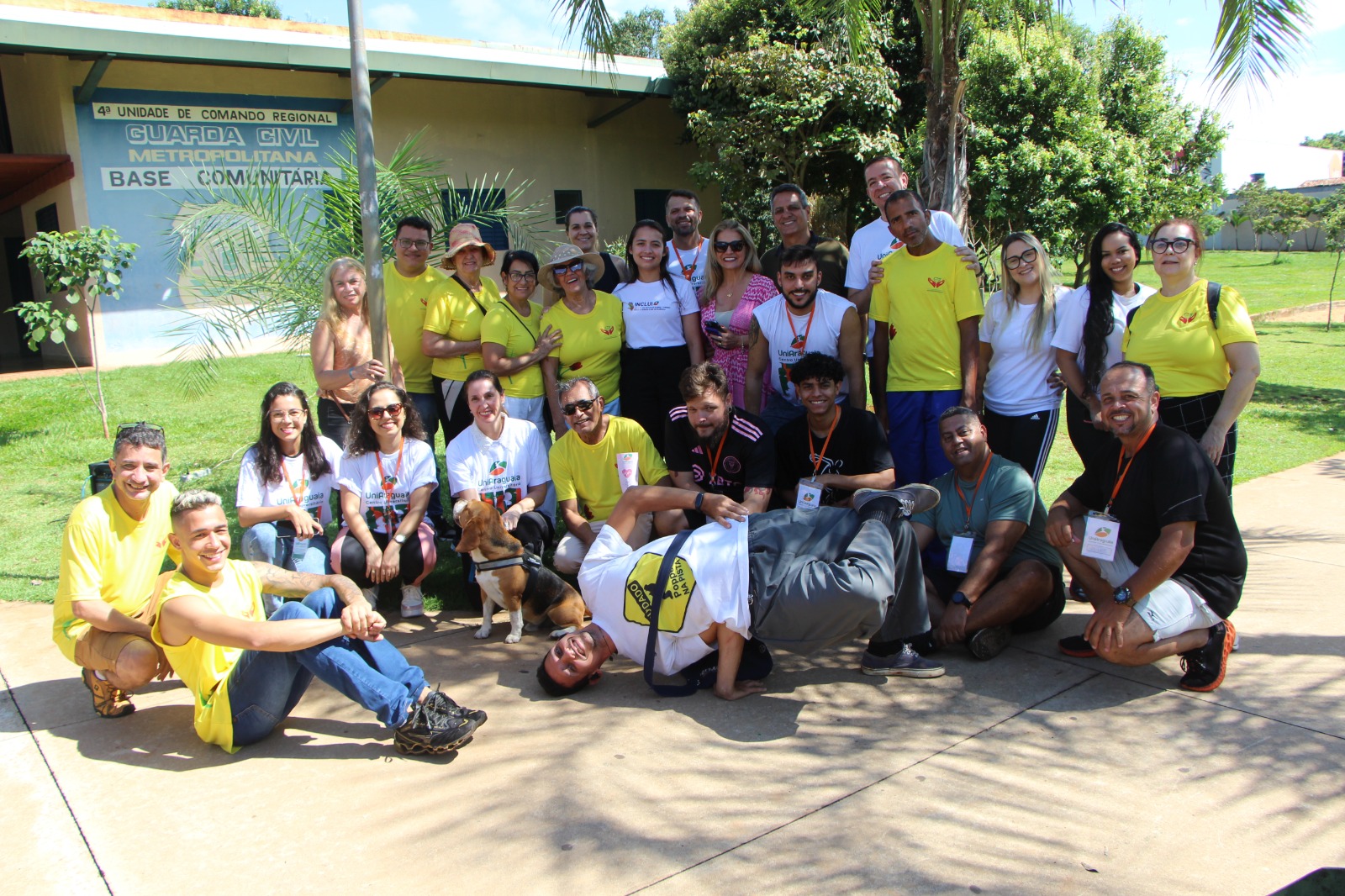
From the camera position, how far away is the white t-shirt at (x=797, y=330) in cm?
529

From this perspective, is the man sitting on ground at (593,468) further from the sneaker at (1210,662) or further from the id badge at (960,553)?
the sneaker at (1210,662)

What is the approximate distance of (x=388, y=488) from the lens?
5234 mm

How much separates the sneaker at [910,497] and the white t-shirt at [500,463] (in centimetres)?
195

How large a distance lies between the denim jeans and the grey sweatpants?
2344mm

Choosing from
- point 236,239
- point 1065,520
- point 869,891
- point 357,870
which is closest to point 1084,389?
point 1065,520

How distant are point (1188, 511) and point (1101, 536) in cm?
37

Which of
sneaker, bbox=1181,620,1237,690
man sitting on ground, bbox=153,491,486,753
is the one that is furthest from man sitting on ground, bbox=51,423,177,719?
sneaker, bbox=1181,620,1237,690

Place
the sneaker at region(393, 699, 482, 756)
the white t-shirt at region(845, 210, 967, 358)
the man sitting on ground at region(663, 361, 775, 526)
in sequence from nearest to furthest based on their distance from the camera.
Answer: the sneaker at region(393, 699, 482, 756) < the man sitting on ground at region(663, 361, 775, 526) < the white t-shirt at region(845, 210, 967, 358)

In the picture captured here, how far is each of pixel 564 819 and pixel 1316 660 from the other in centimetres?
339

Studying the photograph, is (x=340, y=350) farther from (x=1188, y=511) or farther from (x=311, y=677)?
(x=1188, y=511)

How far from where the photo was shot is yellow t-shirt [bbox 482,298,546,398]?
5848 mm

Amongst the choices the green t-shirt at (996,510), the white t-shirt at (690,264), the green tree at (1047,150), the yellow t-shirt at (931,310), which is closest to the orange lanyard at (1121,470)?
the green t-shirt at (996,510)

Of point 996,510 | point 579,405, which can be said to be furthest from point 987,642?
point 579,405

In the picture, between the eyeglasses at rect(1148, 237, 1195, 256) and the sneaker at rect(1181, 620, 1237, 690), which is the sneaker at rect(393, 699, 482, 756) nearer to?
the sneaker at rect(1181, 620, 1237, 690)
